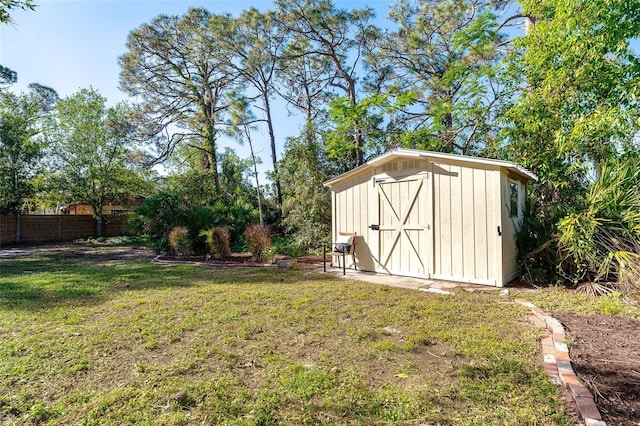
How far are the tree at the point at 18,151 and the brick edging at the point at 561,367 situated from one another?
20.1m

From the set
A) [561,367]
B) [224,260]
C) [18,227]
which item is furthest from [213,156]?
[561,367]

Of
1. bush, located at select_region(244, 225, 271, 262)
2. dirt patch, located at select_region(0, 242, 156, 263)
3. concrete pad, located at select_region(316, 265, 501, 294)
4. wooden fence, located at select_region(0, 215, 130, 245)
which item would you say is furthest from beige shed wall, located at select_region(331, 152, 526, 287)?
wooden fence, located at select_region(0, 215, 130, 245)

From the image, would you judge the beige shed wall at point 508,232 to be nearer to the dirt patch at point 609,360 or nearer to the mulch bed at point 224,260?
the dirt patch at point 609,360

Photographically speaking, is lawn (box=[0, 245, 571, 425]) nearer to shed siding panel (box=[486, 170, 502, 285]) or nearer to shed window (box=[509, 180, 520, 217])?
shed siding panel (box=[486, 170, 502, 285])

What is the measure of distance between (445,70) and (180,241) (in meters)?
10.7

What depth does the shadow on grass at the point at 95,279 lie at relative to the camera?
482cm

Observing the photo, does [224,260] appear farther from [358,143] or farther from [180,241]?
[358,143]

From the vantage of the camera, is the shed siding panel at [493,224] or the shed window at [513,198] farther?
the shed window at [513,198]

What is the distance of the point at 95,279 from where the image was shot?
20.6 feet

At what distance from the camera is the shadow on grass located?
482 centimetres

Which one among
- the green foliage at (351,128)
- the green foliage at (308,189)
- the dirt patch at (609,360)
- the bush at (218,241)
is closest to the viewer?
the dirt patch at (609,360)

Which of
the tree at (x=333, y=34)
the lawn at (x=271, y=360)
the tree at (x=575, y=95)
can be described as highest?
the tree at (x=333, y=34)

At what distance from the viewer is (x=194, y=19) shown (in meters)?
14.7

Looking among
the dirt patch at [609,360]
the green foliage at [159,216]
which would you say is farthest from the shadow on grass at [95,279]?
the dirt patch at [609,360]
